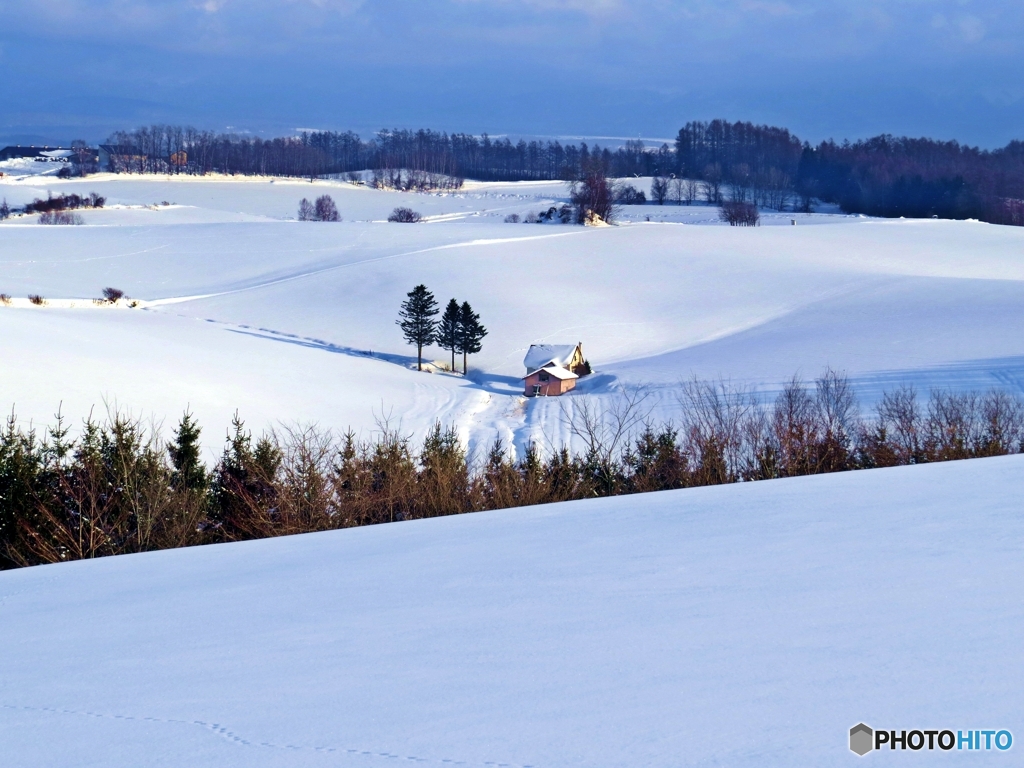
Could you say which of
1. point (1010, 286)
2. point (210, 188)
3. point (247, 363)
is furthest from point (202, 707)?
point (210, 188)

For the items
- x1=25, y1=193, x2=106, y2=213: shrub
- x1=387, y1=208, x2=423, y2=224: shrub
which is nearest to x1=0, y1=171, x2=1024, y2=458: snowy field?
x1=25, y1=193, x2=106, y2=213: shrub

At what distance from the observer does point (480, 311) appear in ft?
141

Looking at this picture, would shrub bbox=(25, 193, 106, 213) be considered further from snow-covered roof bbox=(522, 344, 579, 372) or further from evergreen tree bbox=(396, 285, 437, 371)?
snow-covered roof bbox=(522, 344, 579, 372)

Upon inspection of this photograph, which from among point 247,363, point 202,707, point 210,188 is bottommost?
point 247,363

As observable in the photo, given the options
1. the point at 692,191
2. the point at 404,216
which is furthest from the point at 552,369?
the point at 692,191

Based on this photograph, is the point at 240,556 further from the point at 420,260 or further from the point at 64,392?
the point at 420,260

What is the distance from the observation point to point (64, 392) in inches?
833

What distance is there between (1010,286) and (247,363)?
31425 mm

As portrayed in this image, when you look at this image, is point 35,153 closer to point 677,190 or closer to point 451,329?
point 677,190

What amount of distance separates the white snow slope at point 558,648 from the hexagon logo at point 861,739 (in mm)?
48

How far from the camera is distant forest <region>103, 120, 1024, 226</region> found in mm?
81188

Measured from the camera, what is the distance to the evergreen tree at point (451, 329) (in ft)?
119

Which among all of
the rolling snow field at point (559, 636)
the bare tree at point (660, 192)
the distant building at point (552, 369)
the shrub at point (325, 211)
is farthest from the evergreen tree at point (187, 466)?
the bare tree at point (660, 192)

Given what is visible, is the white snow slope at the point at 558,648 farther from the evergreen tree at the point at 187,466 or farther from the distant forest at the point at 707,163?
the distant forest at the point at 707,163
